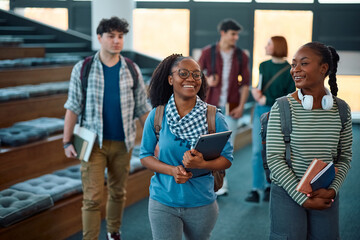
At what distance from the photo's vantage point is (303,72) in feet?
8.00

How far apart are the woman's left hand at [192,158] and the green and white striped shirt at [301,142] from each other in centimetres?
42

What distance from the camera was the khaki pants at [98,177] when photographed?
3.60 meters

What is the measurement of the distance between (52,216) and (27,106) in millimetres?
1754

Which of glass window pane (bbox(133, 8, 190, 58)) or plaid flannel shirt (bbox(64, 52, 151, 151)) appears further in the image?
glass window pane (bbox(133, 8, 190, 58))

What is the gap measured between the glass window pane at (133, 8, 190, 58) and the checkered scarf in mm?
6978

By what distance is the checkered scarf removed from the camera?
2.42 meters

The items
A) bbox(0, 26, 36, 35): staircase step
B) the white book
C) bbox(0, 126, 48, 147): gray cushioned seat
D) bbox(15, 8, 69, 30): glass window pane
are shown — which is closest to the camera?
the white book

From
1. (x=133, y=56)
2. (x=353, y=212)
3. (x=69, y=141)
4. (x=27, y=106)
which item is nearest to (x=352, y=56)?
(x=133, y=56)

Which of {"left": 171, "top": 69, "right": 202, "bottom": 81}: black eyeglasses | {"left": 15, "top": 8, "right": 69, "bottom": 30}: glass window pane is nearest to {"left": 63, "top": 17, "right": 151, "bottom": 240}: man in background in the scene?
{"left": 171, "top": 69, "right": 202, "bottom": 81}: black eyeglasses

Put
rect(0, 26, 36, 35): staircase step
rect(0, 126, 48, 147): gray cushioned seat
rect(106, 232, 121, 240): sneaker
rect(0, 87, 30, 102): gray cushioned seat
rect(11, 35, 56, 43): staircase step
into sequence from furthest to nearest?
1. rect(0, 26, 36, 35): staircase step
2. rect(11, 35, 56, 43): staircase step
3. rect(0, 87, 30, 102): gray cushioned seat
4. rect(0, 126, 48, 147): gray cushioned seat
5. rect(106, 232, 121, 240): sneaker

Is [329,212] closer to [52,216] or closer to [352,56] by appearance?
[52,216]

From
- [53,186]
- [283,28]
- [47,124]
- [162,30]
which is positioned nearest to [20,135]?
[47,124]

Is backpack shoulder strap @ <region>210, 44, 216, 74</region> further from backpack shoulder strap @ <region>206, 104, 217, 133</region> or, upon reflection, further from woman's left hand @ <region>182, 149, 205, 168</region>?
woman's left hand @ <region>182, 149, 205, 168</region>

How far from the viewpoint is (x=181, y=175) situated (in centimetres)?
232
